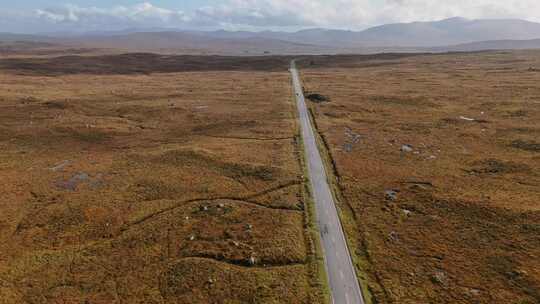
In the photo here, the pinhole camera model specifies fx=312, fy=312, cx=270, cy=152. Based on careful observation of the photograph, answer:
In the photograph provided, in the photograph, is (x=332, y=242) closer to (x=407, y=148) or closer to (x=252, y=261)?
(x=252, y=261)

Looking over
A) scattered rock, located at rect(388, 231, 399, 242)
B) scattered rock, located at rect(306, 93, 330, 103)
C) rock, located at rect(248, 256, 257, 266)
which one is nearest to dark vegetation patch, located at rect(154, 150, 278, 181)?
rock, located at rect(248, 256, 257, 266)

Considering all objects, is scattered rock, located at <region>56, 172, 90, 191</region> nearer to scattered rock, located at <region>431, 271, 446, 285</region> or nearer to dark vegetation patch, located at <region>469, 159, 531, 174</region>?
scattered rock, located at <region>431, 271, 446, 285</region>

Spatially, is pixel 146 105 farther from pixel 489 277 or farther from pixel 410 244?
pixel 489 277

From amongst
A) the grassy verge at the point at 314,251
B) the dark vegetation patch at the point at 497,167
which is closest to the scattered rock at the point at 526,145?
the dark vegetation patch at the point at 497,167

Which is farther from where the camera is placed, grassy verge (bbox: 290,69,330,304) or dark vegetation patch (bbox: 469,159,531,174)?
dark vegetation patch (bbox: 469,159,531,174)

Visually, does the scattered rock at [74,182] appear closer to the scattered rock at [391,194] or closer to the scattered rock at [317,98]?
the scattered rock at [391,194]

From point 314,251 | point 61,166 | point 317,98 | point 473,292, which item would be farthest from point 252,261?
point 317,98

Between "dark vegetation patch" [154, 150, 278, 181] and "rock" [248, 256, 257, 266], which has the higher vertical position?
"dark vegetation patch" [154, 150, 278, 181]
